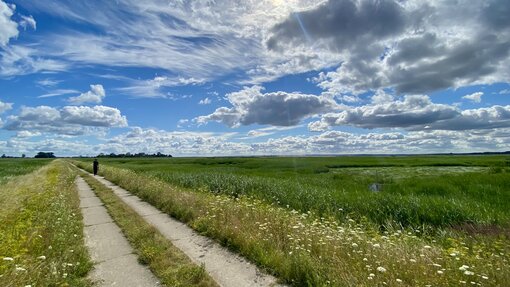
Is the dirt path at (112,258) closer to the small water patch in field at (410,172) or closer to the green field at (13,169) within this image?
the green field at (13,169)

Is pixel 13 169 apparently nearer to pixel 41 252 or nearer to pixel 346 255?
pixel 41 252

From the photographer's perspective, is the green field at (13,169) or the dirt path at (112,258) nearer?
the dirt path at (112,258)

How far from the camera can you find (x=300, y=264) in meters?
5.41

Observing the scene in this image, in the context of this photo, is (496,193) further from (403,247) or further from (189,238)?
(189,238)

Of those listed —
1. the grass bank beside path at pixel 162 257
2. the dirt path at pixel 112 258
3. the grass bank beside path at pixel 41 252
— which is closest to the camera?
the grass bank beside path at pixel 41 252

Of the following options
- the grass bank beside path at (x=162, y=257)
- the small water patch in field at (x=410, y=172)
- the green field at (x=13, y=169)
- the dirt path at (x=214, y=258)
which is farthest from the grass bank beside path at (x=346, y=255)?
the green field at (x=13, y=169)

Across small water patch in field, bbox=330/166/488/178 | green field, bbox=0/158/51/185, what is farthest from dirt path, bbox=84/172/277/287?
small water patch in field, bbox=330/166/488/178

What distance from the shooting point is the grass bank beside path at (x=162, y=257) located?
552 centimetres

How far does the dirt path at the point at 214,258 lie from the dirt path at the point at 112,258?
110cm

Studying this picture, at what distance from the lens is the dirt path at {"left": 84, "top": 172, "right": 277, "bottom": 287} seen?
557 cm

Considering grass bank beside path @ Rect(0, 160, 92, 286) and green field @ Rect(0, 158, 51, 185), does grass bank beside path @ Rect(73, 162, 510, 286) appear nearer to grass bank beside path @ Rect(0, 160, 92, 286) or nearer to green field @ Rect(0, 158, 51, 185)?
grass bank beside path @ Rect(0, 160, 92, 286)

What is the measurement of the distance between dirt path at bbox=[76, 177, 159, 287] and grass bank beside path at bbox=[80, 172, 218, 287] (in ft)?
0.55

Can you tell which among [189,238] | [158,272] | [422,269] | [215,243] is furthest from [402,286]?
[189,238]

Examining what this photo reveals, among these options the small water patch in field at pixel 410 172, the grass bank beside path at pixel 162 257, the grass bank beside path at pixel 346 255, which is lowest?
the small water patch in field at pixel 410 172
